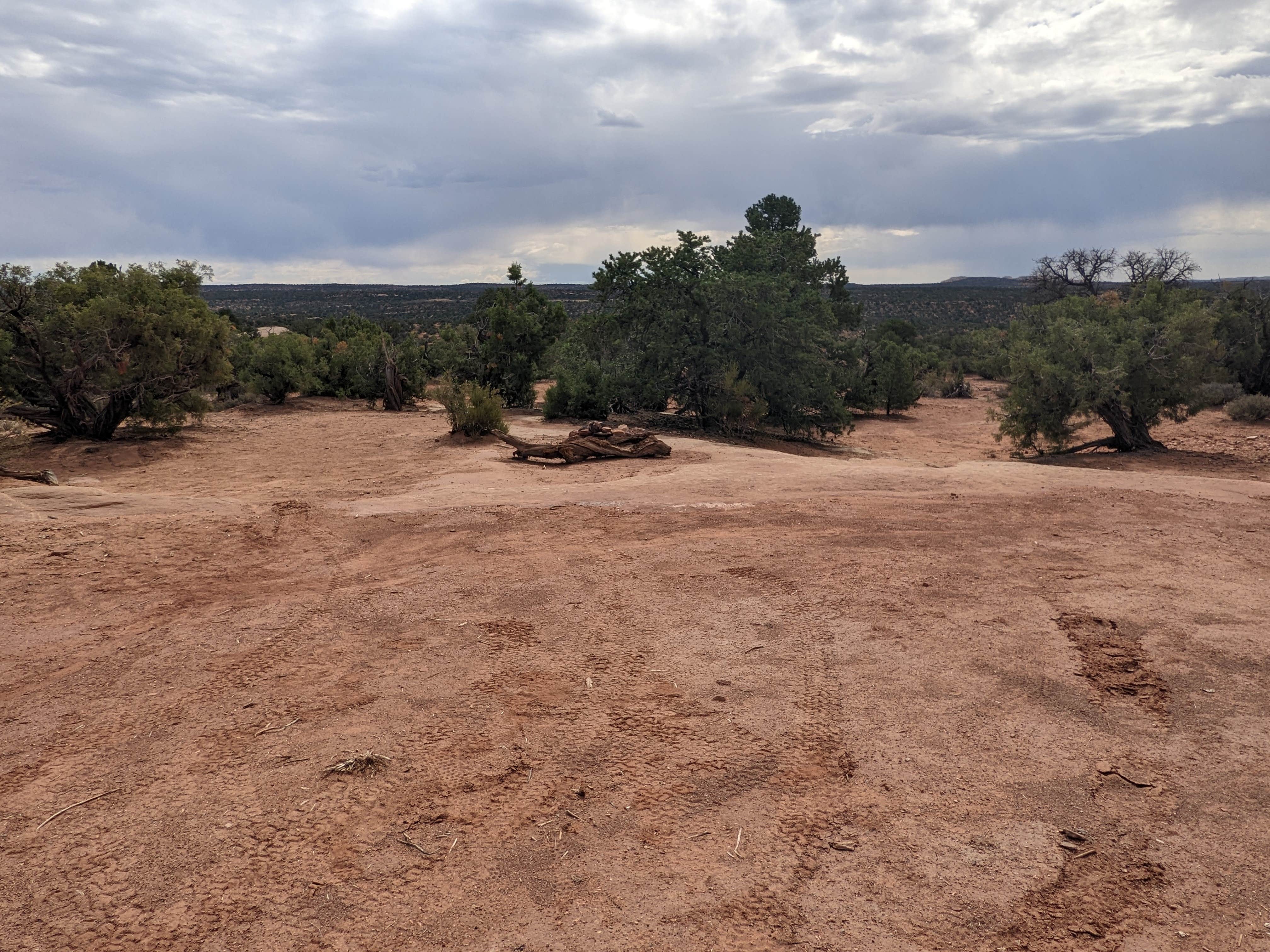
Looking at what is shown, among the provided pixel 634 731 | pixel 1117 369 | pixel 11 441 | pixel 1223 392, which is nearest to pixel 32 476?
pixel 11 441

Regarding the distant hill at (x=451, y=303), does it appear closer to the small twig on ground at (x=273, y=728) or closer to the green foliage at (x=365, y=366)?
the green foliage at (x=365, y=366)

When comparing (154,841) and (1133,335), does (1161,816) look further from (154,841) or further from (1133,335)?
(1133,335)

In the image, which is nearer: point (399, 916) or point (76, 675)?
point (399, 916)

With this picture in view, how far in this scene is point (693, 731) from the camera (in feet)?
13.1

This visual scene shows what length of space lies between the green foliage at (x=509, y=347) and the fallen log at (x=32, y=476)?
13344mm

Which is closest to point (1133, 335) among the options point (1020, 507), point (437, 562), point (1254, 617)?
point (1020, 507)

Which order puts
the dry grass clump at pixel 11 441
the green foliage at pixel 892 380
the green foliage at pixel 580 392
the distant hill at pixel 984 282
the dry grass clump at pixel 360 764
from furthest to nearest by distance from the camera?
the distant hill at pixel 984 282
the green foliage at pixel 892 380
the green foliage at pixel 580 392
the dry grass clump at pixel 11 441
the dry grass clump at pixel 360 764

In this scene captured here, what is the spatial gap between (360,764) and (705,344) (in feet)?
49.8

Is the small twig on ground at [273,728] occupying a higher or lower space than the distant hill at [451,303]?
lower

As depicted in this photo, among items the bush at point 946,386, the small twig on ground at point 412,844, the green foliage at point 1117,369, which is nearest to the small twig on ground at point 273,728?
the small twig on ground at point 412,844

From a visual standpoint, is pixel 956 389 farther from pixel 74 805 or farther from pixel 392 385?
pixel 74 805

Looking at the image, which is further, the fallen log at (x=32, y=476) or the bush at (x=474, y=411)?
the bush at (x=474, y=411)

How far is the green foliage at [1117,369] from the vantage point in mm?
15398

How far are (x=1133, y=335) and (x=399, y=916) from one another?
701 inches
